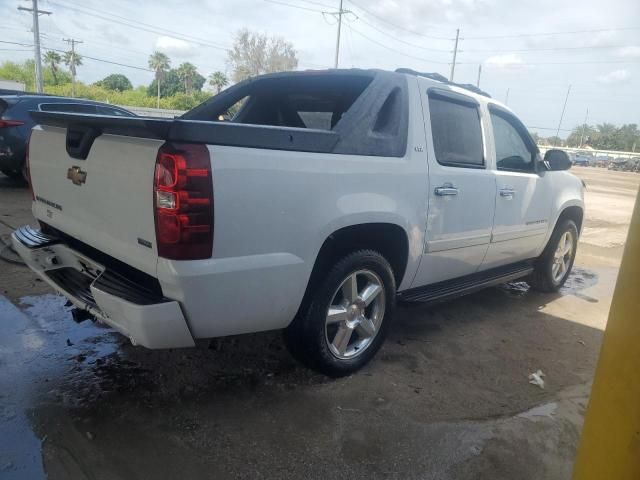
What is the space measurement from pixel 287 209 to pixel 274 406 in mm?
1170

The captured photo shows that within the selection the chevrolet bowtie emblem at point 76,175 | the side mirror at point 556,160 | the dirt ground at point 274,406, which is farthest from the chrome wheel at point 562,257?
the chevrolet bowtie emblem at point 76,175

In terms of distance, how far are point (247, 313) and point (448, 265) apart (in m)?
1.86

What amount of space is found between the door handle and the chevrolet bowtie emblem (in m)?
2.18

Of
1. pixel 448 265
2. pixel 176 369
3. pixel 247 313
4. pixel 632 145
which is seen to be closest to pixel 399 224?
pixel 448 265

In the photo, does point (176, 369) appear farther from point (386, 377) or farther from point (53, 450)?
point (386, 377)

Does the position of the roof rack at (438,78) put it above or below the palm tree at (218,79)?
below

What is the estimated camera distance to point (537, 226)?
4.70 meters

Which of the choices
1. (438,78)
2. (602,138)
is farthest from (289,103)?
(602,138)

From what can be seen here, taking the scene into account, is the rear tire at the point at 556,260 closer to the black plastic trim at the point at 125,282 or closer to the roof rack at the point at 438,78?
the roof rack at the point at 438,78

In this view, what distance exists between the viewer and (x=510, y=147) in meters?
4.40

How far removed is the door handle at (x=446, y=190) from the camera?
339cm

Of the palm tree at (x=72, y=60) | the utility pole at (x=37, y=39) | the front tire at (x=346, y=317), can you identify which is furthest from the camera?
the palm tree at (x=72, y=60)

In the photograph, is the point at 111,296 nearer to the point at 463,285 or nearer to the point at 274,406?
the point at 274,406

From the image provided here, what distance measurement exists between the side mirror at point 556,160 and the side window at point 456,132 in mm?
1196
